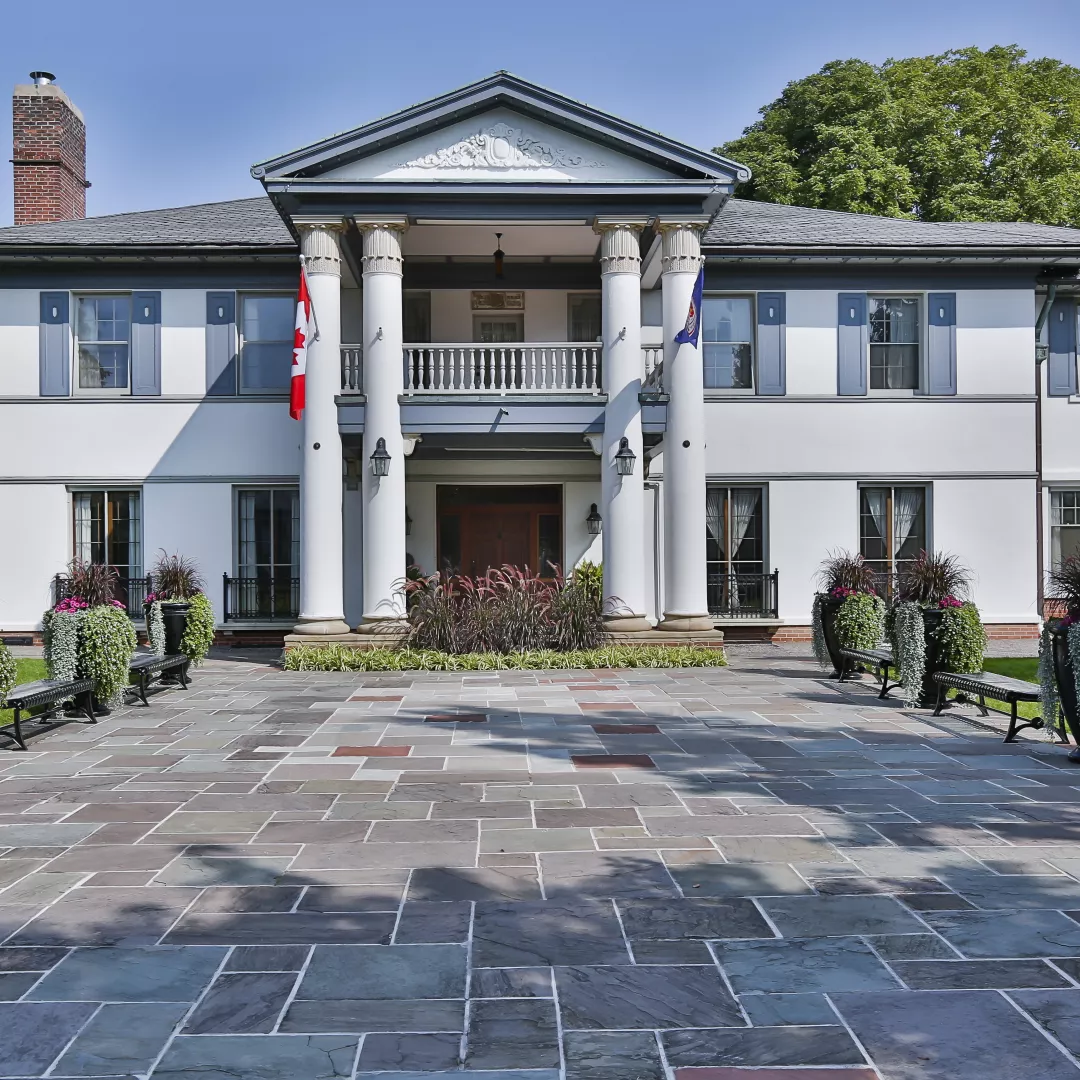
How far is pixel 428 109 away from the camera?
584 inches

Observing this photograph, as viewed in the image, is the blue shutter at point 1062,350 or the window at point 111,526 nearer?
the window at point 111,526

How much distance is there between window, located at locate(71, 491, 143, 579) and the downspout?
15.4m

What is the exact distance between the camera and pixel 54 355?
17.9m

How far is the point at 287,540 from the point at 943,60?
25.6 metres

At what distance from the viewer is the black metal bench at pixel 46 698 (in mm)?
8641

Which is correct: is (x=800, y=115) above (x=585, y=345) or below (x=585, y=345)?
above

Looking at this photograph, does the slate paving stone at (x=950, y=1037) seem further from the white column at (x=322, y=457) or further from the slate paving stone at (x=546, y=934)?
the white column at (x=322, y=457)

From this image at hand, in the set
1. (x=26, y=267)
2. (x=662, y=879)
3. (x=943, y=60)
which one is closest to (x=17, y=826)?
(x=662, y=879)

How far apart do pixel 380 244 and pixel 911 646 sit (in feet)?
30.2

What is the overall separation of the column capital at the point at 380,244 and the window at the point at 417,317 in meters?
Answer: 3.17

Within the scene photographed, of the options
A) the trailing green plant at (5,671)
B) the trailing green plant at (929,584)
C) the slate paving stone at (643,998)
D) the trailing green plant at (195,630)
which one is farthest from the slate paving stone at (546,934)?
the trailing green plant at (195,630)

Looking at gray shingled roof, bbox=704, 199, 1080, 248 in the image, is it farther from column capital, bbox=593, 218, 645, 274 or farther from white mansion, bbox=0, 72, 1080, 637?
column capital, bbox=593, 218, 645, 274

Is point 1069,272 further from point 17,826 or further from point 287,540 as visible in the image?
point 17,826

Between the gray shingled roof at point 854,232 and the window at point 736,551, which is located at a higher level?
the gray shingled roof at point 854,232
